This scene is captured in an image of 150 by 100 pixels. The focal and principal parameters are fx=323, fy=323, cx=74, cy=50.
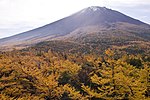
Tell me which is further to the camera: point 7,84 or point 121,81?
point 7,84

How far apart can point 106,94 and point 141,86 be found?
5.26 m

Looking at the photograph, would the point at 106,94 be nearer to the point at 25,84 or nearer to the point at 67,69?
the point at 25,84

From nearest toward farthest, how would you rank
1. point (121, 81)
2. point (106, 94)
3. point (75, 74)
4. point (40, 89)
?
point (121, 81) < point (106, 94) < point (40, 89) < point (75, 74)

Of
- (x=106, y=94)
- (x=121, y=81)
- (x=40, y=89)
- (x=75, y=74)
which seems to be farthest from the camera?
(x=75, y=74)

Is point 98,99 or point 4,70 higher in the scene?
point 4,70

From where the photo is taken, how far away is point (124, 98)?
45.6 m

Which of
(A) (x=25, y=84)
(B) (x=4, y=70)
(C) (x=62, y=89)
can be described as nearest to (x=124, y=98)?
(C) (x=62, y=89)

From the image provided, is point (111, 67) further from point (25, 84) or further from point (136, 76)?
point (25, 84)

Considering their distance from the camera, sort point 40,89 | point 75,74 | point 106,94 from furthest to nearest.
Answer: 1. point 75,74
2. point 40,89
3. point 106,94

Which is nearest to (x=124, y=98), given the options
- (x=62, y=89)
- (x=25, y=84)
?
(x=62, y=89)

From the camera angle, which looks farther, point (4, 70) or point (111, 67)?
point (4, 70)

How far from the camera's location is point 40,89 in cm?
5156

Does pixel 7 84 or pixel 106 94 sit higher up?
pixel 7 84

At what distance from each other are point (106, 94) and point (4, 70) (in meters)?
18.7
